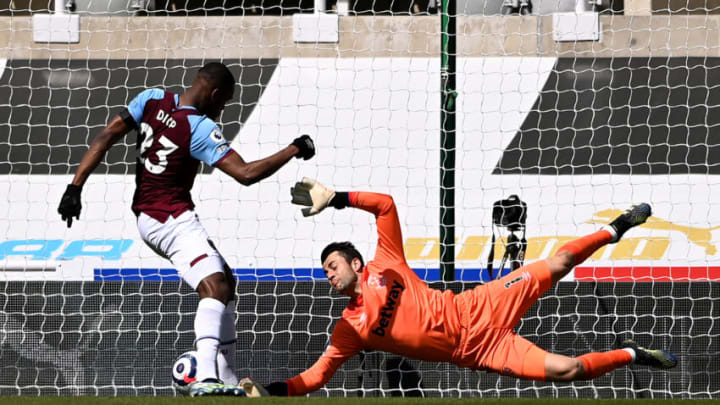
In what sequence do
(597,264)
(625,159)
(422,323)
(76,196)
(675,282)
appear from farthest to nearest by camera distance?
(625,159) → (597,264) → (675,282) → (422,323) → (76,196)

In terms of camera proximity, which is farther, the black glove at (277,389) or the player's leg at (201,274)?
the black glove at (277,389)

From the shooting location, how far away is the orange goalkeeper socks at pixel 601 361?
4.57m

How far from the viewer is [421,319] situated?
15.3 ft

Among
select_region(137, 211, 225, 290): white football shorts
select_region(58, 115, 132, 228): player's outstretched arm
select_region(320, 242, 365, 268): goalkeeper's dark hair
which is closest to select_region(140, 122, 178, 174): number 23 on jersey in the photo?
select_region(58, 115, 132, 228): player's outstretched arm

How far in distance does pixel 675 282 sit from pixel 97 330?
3.49 meters

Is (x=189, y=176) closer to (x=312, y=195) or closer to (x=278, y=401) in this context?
(x=312, y=195)

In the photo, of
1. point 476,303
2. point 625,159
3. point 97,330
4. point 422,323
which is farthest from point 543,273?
point 625,159

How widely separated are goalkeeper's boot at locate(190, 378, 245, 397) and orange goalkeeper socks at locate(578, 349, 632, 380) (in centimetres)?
165

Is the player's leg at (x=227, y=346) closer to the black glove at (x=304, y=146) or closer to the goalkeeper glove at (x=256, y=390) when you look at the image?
the goalkeeper glove at (x=256, y=390)

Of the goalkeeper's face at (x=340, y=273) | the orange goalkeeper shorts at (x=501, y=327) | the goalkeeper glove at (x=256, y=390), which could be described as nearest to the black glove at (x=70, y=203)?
the goalkeeper glove at (x=256, y=390)

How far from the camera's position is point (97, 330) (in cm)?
586

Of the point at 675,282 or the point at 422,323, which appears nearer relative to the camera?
the point at 422,323

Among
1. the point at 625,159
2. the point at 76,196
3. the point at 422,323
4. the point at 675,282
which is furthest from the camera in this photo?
the point at 625,159

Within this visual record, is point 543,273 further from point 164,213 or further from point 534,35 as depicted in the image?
point 534,35
